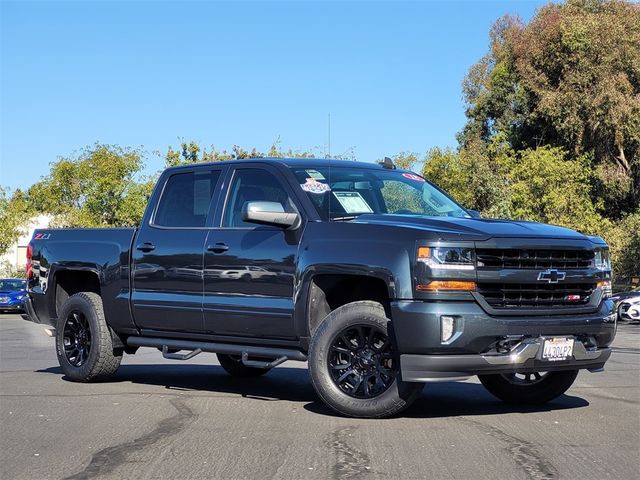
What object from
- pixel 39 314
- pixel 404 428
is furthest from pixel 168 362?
pixel 404 428

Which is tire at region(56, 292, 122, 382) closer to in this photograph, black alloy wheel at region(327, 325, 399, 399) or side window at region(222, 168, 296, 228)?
side window at region(222, 168, 296, 228)

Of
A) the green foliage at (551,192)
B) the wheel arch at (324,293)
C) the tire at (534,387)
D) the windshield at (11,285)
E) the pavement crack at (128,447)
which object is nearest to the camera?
the pavement crack at (128,447)

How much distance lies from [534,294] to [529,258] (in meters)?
0.28

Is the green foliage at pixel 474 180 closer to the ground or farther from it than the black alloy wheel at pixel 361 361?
farther from it

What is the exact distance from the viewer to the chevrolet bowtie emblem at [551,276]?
7508mm

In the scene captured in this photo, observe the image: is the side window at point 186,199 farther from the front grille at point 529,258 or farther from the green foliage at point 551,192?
the green foliage at point 551,192

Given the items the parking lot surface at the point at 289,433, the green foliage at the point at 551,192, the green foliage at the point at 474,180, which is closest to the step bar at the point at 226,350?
the parking lot surface at the point at 289,433

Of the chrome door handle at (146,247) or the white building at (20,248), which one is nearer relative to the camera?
the chrome door handle at (146,247)

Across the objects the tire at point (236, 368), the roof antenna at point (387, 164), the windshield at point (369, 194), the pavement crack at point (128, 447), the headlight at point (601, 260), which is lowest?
the tire at point (236, 368)

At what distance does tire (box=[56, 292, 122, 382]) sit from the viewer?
389 inches

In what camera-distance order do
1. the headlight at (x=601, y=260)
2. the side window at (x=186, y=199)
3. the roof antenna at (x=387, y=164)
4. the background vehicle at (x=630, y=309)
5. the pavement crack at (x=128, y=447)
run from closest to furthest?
the pavement crack at (x=128, y=447) → the headlight at (x=601, y=260) → the side window at (x=186, y=199) → the roof antenna at (x=387, y=164) → the background vehicle at (x=630, y=309)

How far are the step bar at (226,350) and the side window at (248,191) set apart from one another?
1.05 m

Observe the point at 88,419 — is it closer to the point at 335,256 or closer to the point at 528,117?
the point at 335,256

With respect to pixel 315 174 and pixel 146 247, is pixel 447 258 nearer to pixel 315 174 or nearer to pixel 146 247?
pixel 315 174
